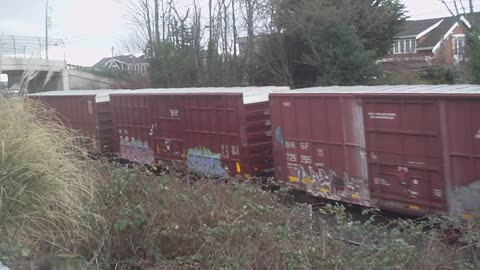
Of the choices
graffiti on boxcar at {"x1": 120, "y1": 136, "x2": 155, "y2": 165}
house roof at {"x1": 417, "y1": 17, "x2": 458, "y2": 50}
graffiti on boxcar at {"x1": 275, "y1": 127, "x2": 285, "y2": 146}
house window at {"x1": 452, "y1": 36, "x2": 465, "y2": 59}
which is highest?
house roof at {"x1": 417, "y1": 17, "x2": 458, "y2": 50}

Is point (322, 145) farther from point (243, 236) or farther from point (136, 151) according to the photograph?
point (136, 151)

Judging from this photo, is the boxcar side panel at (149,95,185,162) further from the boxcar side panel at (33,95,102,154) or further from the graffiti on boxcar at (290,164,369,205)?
the graffiti on boxcar at (290,164,369,205)

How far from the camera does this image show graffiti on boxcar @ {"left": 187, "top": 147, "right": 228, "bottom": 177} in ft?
52.4

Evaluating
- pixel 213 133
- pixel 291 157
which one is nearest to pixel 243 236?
pixel 291 157

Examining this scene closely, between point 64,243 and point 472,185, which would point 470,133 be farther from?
point 64,243

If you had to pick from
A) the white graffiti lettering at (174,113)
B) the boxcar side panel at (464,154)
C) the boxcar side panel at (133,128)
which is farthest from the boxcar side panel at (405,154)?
the boxcar side panel at (133,128)

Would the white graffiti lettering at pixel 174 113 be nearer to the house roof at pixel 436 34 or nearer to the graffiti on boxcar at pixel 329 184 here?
→ the graffiti on boxcar at pixel 329 184

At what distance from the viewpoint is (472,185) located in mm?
9359

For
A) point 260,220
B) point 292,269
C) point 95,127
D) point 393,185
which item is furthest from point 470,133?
point 95,127

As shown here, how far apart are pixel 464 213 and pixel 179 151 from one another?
1002 cm

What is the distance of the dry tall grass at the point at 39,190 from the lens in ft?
18.1

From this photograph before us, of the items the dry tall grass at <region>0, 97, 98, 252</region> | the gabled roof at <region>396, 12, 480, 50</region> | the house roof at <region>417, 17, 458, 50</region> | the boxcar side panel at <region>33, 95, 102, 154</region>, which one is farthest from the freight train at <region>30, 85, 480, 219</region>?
the house roof at <region>417, 17, 458, 50</region>

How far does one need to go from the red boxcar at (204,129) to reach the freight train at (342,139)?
3cm

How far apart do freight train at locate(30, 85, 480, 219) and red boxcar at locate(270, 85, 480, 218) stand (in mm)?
18
